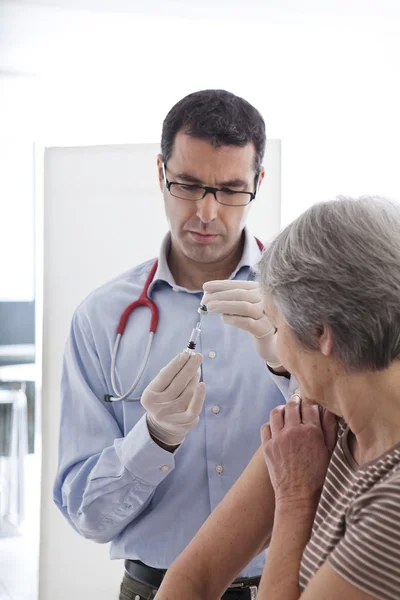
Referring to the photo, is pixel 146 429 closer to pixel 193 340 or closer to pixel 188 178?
pixel 193 340

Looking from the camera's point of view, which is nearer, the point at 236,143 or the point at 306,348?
the point at 306,348

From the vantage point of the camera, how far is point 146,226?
262cm

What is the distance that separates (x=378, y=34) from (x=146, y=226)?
4.04 feet

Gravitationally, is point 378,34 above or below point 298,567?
above

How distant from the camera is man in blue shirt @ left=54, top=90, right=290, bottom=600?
5.32ft

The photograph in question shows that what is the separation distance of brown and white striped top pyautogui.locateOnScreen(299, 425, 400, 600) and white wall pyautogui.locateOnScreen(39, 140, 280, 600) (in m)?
1.55

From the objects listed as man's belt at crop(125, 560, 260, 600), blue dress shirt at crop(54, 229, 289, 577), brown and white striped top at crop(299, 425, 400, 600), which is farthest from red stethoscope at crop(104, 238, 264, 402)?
brown and white striped top at crop(299, 425, 400, 600)

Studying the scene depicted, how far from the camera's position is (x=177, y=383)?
1.62 metres

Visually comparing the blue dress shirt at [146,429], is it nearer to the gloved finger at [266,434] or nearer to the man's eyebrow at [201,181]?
the man's eyebrow at [201,181]

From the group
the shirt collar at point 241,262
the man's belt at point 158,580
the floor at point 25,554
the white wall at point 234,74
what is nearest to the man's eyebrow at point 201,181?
the shirt collar at point 241,262

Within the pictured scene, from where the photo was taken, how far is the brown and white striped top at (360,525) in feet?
3.02

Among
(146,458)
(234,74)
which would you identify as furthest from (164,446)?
(234,74)

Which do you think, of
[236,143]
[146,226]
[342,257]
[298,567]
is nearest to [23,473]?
[146,226]

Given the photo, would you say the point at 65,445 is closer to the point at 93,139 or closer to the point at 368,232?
the point at 368,232
